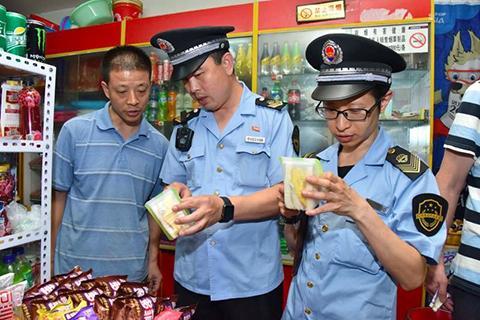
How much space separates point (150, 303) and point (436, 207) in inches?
31.9

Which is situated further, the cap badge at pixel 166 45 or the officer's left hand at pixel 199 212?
the cap badge at pixel 166 45

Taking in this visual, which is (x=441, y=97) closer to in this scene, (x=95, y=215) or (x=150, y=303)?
(x=95, y=215)

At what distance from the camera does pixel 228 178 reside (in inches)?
62.9

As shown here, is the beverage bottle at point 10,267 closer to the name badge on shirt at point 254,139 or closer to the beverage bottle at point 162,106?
the name badge on shirt at point 254,139

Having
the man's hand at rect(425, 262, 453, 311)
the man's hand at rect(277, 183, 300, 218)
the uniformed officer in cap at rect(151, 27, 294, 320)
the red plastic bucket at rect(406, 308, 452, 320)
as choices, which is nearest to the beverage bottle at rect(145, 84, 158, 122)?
the uniformed officer in cap at rect(151, 27, 294, 320)

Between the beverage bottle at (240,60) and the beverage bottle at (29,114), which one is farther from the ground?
the beverage bottle at (240,60)

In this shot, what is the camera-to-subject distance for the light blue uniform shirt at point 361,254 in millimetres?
1111

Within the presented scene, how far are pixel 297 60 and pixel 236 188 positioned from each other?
187 centimetres

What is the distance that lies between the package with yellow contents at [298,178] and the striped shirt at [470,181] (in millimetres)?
632

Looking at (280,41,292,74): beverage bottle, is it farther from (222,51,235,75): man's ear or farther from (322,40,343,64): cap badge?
(322,40,343,64): cap badge

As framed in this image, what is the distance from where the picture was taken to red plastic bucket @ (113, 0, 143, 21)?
3701 mm

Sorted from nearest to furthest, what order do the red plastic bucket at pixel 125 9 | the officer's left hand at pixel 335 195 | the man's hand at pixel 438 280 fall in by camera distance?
the officer's left hand at pixel 335 195 < the man's hand at pixel 438 280 < the red plastic bucket at pixel 125 9

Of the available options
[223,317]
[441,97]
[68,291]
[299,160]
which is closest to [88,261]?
[223,317]

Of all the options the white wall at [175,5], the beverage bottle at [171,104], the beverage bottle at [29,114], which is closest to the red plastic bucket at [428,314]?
the beverage bottle at [29,114]
